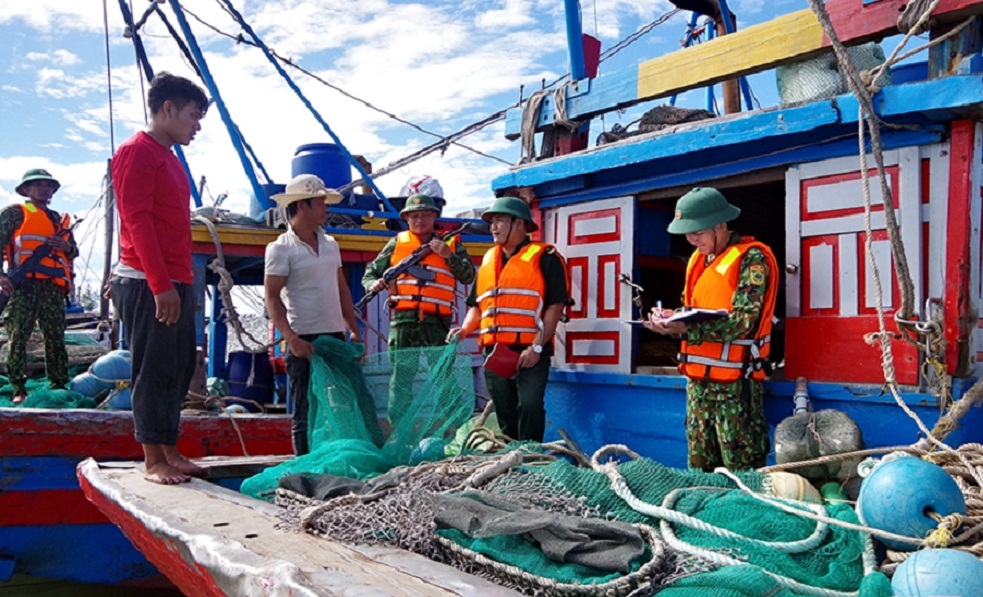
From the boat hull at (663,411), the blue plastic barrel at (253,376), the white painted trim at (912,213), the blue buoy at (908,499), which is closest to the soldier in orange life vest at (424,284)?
the boat hull at (663,411)

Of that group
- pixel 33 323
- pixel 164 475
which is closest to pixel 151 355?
pixel 164 475

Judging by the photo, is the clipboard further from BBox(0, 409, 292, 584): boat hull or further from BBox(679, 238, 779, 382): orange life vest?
BBox(0, 409, 292, 584): boat hull

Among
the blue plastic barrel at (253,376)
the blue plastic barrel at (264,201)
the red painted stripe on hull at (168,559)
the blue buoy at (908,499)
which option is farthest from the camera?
the blue plastic barrel at (253,376)

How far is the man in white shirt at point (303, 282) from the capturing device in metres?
4.62

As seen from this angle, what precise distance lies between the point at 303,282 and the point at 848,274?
3.13 metres

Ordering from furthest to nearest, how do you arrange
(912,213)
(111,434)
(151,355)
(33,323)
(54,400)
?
(33,323) < (54,400) < (111,434) < (912,213) < (151,355)

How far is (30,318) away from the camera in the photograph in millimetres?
7691

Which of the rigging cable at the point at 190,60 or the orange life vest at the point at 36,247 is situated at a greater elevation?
the rigging cable at the point at 190,60

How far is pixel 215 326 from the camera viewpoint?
10477mm

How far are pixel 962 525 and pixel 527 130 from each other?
414cm

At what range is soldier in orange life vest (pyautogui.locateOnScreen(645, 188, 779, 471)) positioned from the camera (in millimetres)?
4133

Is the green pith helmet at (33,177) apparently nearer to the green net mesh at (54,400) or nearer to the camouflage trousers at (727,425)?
the green net mesh at (54,400)

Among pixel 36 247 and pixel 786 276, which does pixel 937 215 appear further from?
pixel 36 247

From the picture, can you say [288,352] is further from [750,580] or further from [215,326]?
[215,326]
